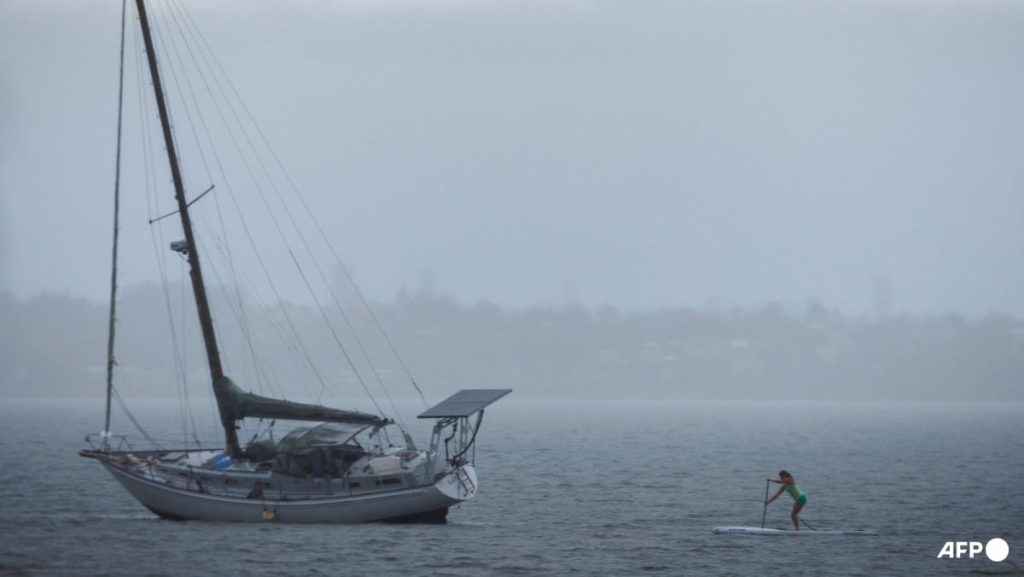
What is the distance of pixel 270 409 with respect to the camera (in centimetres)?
5869

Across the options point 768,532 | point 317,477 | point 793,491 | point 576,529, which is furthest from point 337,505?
point 793,491

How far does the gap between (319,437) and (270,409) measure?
14.7 feet

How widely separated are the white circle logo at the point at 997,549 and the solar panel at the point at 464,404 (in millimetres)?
20264

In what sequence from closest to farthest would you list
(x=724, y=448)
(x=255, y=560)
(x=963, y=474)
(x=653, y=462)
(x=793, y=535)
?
(x=255, y=560)
(x=793, y=535)
(x=963, y=474)
(x=653, y=462)
(x=724, y=448)

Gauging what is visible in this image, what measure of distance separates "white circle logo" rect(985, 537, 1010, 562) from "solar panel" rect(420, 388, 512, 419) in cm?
2026

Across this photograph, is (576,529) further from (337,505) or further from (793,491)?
(337,505)

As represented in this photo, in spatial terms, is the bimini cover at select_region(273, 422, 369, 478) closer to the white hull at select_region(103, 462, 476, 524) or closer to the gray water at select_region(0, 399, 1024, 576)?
the white hull at select_region(103, 462, 476, 524)

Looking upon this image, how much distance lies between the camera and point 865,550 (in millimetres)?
52406

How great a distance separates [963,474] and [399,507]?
60308 mm

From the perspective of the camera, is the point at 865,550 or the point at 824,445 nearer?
the point at 865,550

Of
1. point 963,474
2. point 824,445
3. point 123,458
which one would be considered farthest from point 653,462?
point 123,458

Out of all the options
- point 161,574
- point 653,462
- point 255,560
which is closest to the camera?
point 161,574

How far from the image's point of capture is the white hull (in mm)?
54219

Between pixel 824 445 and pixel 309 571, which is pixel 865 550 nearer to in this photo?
pixel 309 571
